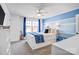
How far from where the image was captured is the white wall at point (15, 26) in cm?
134

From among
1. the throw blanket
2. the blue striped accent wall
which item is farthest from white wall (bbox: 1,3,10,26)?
the blue striped accent wall

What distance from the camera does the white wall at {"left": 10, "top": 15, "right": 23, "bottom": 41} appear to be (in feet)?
4.39

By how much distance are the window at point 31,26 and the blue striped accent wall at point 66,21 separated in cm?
15

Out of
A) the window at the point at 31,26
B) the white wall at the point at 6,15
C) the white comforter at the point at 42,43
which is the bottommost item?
the white comforter at the point at 42,43

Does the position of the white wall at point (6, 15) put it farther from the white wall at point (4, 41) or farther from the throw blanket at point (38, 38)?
the throw blanket at point (38, 38)

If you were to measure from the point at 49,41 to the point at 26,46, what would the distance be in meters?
0.38

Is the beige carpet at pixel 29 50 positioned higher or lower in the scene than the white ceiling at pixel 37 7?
lower

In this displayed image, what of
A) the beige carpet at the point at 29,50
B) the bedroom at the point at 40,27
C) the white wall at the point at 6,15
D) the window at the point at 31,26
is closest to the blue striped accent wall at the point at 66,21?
the bedroom at the point at 40,27

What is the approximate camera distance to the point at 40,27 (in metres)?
1.41

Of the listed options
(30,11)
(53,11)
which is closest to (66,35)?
(53,11)

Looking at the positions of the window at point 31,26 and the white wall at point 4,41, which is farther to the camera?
the window at point 31,26

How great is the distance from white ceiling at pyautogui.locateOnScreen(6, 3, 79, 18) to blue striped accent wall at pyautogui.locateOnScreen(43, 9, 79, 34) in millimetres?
67

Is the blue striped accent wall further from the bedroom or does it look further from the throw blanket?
the throw blanket

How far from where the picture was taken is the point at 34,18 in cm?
142
